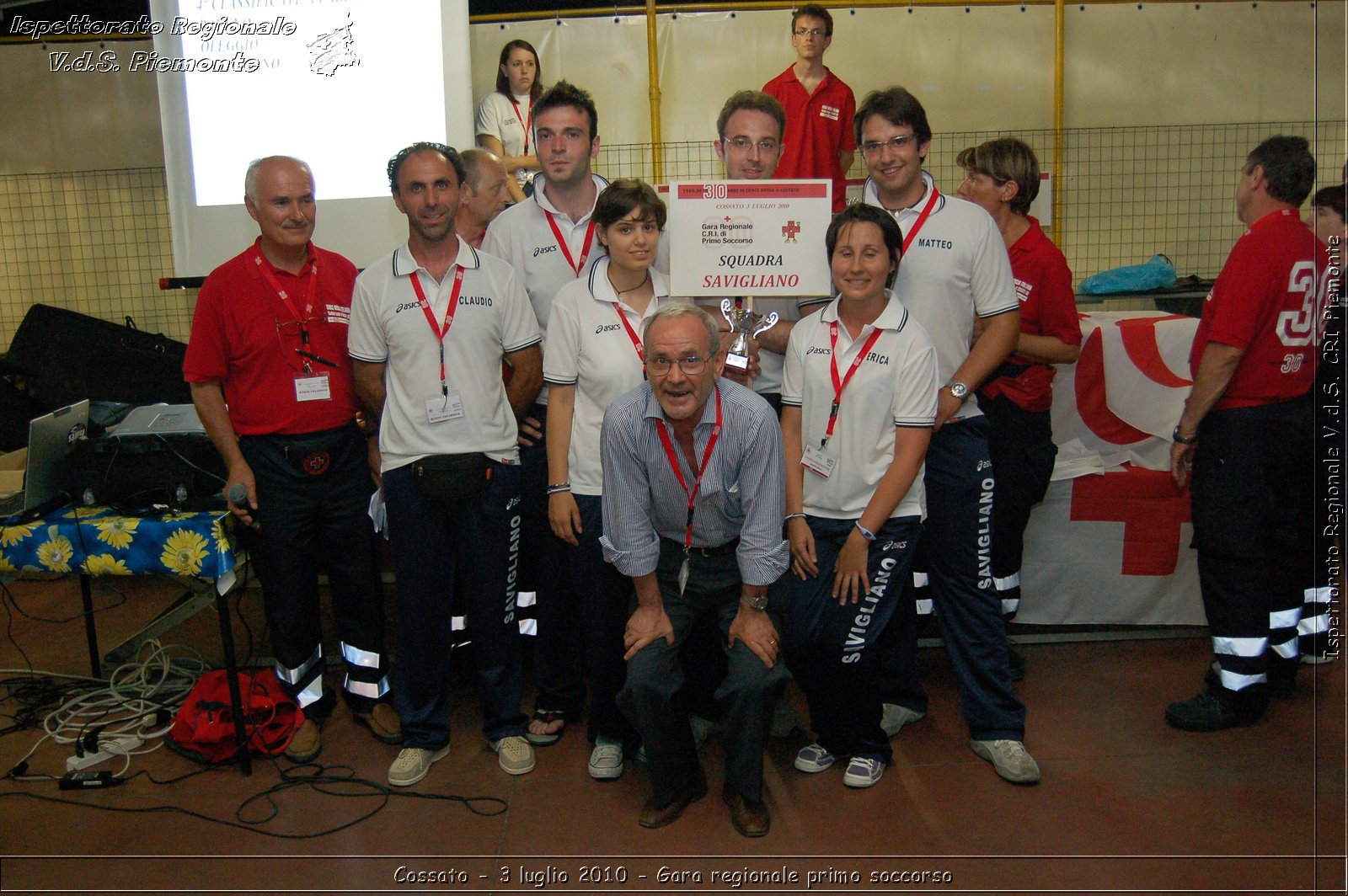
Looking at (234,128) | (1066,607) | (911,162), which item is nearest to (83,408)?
(234,128)

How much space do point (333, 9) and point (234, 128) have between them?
697 millimetres

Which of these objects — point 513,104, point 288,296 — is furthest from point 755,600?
point 513,104

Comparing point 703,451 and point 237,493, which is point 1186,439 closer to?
point 703,451

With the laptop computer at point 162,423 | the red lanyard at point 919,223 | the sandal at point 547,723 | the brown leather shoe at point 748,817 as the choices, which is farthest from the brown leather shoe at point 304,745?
the red lanyard at point 919,223

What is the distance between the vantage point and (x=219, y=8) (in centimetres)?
426

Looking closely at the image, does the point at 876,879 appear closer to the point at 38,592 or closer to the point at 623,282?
the point at 623,282

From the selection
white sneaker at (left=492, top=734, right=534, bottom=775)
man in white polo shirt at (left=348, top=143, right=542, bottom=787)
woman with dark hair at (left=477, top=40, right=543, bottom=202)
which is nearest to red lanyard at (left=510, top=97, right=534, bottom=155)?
woman with dark hair at (left=477, top=40, right=543, bottom=202)

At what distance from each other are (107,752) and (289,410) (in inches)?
52.6

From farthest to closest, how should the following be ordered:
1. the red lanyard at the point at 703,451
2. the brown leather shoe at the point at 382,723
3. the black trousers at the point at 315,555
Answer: the brown leather shoe at the point at 382,723, the black trousers at the point at 315,555, the red lanyard at the point at 703,451

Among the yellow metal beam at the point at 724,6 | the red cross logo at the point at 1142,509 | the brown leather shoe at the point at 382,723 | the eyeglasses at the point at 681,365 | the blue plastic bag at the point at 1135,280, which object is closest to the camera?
the eyeglasses at the point at 681,365

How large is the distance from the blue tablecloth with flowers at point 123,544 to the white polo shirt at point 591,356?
3.95ft

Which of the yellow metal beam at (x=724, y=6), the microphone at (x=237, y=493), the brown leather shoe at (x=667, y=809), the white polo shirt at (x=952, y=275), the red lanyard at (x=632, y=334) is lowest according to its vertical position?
the brown leather shoe at (x=667, y=809)

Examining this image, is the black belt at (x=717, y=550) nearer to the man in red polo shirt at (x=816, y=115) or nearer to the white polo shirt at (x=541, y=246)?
the white polo shirt at (x=541, y=246)

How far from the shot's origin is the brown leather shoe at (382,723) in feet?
10.7
